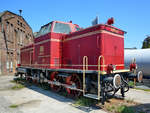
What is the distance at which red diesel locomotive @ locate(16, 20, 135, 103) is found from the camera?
5.40m

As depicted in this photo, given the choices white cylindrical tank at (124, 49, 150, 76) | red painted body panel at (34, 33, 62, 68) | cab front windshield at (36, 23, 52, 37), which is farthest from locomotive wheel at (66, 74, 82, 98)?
white cylindrical tank at (124, 49, 150, 76)

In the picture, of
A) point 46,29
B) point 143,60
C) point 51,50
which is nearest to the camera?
point 51,50

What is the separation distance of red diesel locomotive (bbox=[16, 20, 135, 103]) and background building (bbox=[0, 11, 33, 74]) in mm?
12183

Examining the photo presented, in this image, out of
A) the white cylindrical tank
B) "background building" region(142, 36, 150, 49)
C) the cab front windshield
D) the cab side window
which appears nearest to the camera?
the cab side window

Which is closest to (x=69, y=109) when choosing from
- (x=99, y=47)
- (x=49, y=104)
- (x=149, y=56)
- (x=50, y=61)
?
(x=49, y=104)

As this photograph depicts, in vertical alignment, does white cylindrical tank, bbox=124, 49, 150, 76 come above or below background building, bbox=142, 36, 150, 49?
below

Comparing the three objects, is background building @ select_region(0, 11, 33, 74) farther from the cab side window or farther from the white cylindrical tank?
the white cylindrical tank

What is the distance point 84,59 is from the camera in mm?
5719

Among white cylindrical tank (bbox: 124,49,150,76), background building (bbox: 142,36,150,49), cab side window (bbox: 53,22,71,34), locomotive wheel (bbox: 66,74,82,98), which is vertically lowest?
locomotive wheel (bbox: 66,74,82,98)

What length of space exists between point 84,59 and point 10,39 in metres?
18.3

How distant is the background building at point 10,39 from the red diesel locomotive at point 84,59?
12.2m

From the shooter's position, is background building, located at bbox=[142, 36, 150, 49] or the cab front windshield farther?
background building, located at bbox=[142, 36, 150, 49]

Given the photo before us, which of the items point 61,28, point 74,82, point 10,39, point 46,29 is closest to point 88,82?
point 74,82

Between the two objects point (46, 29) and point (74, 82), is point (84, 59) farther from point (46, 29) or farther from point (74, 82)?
point (46, 29)
